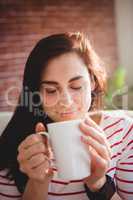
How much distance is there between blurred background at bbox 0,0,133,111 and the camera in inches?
37.5

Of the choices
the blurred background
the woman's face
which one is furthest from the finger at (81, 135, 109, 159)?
the blurred background

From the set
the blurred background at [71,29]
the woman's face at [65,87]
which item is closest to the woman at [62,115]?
the woman's face at [65,87]

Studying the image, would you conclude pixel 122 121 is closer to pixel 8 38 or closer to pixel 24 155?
pixel 24 155

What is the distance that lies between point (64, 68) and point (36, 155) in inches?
7.1

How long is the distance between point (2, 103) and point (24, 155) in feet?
1.19

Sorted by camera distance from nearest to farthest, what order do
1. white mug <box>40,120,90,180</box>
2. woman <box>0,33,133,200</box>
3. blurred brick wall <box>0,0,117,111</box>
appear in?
white mug <box>40,120,90,180</box> < woman <box>0,33,133,200</box> < blurred brick wall <box>0,0,117,111</box>

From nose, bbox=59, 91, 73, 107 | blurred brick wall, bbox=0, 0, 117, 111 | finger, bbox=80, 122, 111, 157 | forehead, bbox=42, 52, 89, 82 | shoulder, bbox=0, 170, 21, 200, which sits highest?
blurred brick wall, bbox=0, 0, 117, 111

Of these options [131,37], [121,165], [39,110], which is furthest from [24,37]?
[131,37]

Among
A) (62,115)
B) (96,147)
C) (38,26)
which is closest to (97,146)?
(96,147)

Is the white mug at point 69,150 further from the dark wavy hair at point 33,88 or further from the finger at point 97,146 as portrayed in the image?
the dark wavy hair at point 33,88

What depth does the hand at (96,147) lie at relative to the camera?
56 cm

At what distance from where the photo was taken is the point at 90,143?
1.86ft

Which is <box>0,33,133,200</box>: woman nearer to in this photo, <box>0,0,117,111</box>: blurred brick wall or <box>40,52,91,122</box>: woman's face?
<box>40,52,91,122</box>: woman's face

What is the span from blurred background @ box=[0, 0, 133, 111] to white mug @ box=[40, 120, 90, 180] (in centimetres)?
36
